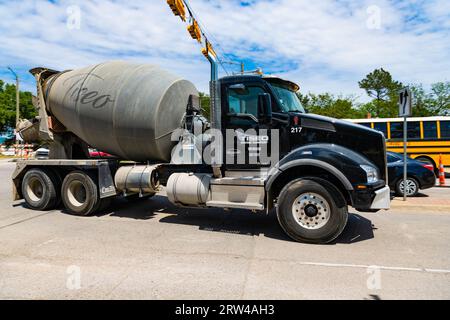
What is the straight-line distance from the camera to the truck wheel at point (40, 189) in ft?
26.6

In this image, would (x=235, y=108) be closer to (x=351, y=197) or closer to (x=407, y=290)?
(x=351, y=197)

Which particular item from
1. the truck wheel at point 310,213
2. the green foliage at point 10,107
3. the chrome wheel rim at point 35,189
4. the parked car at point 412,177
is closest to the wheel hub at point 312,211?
the truck wheel at point 310,213

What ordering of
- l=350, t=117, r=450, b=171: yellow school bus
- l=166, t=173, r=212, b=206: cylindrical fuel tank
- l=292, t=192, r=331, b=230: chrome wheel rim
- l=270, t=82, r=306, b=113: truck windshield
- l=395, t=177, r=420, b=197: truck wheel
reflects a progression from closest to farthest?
l=292, t=192, r=331, b=230: chrome wheel rim < l=270, t=82, r=306, b=113: truck windshield < l=166, t=173, r=212, b=206: cylindrical fuel tank < l=395, t=177, r=420, b=197: truck wheel < l=350, t=117, r=450, b=171: yellow school bus

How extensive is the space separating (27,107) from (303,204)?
56563 mm

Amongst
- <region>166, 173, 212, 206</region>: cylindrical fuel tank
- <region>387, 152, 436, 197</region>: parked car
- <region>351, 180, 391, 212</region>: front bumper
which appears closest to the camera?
<region>351, 180, 391, 212</region>: front bumper

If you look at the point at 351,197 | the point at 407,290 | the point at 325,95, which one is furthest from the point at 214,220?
the point at 325,95

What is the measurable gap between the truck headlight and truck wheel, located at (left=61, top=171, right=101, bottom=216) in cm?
559

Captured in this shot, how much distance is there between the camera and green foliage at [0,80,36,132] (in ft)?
161

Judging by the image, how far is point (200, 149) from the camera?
697 centimetres

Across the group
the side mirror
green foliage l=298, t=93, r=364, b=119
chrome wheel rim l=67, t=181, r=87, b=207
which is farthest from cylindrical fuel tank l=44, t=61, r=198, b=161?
green foliage l=298, t=93, r=364, b=119

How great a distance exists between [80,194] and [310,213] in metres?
5.49

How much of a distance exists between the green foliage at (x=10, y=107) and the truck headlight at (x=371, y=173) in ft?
175

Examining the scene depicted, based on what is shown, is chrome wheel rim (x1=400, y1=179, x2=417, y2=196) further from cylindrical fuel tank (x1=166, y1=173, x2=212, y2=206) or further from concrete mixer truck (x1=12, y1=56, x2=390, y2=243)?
cylindrical fuel tank (x1=166, y1=173, x2=212, y2=206)

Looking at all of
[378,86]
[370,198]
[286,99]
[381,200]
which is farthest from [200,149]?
[378,86]
